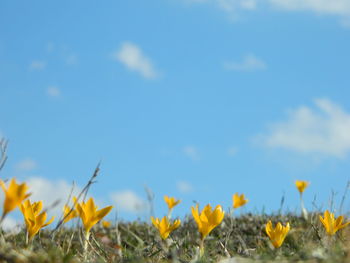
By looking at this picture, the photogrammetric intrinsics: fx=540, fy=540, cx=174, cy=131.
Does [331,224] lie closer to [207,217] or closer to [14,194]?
[207,217]

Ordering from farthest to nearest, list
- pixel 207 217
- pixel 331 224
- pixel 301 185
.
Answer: pixel 301 185 → pixel 331 224 → pixel 207 217

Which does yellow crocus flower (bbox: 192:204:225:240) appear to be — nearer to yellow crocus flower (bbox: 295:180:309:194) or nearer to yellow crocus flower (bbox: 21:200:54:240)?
yellow crocus flower (bbox: 21:200:54:240)

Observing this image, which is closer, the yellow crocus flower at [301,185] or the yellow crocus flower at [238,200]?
the yellow crocus flower at [238,200]

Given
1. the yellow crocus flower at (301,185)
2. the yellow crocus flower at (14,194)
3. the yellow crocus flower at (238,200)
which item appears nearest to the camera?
the yellow crocus flower at (14,194)

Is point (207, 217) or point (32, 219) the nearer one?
point (32, 219)

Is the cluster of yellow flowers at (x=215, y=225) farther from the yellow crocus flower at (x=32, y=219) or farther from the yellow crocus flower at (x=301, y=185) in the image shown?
the yellow crocus flower at (x=301, y=185)

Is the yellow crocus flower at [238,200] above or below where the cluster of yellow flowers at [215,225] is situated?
above

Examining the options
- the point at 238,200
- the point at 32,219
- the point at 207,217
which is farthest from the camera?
the point at 238,200

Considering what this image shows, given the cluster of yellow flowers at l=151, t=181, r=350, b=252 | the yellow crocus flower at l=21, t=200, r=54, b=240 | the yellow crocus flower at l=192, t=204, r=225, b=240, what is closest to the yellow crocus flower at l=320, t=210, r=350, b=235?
the cluster of yellow flowers at l=151, t=181, r=350, b=252

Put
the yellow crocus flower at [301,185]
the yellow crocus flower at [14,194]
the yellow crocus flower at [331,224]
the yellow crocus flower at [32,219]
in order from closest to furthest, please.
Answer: the yellow crocus flower at [14,194] < the yellow crocus flower at [32,219] < the yellow crocus flower at [331,224] < the yellow crocus flower at [301,185]

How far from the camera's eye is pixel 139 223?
30.9ft

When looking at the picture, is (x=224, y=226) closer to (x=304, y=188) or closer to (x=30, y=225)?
(x=304, y=188)

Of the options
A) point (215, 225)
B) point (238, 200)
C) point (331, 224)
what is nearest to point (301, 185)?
point (238, 200)

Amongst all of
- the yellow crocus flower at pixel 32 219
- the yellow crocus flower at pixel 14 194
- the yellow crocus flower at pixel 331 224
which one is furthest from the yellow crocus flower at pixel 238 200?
the yellow crocus flower at pixel 14 194
